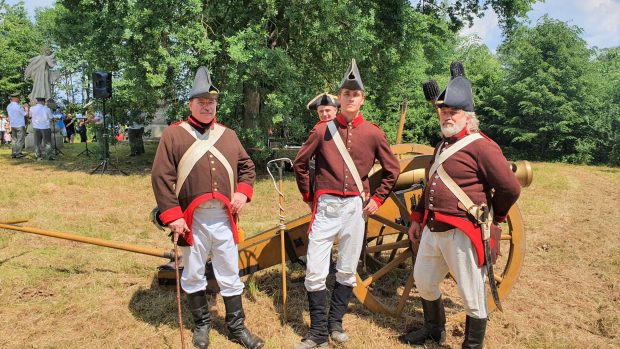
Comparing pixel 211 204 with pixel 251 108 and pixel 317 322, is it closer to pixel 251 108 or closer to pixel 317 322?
pixel 317 322

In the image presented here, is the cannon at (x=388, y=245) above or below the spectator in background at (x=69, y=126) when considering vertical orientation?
above

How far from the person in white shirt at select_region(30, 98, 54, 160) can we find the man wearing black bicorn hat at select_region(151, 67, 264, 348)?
1012cm

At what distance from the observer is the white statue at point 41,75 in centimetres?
1202

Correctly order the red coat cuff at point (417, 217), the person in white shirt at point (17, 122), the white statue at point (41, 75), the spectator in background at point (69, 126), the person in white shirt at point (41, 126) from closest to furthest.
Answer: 1. the red coat cuff at point (417, 217)
2. the person in white shirt at point (41, 126)
3. the white statue at point (41, 75)
4. the person in white shirt at point (17, 122)
5. the spectator in background at point (69, 126)

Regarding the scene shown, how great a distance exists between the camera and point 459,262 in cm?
288

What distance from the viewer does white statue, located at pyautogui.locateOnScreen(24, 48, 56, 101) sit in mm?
12016

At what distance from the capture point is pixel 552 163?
16.5 meters

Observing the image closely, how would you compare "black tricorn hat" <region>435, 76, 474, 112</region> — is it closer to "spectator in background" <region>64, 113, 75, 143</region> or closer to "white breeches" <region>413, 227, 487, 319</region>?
"white breeches" <region>413, 227, 487, 319</region>

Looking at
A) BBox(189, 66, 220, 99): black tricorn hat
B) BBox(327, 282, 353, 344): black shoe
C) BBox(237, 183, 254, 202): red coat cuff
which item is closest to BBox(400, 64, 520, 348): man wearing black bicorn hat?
BBox(327, 282, 353, 344): black shoe

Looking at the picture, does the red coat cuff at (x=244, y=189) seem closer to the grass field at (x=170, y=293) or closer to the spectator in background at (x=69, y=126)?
the grass field at (x=170, y=293)

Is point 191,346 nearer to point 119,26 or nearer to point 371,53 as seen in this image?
point 119,26

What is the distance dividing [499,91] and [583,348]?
15.9 m

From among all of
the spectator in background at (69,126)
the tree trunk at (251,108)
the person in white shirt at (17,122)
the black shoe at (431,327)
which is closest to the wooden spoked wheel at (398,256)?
the black shoe at (431,327)

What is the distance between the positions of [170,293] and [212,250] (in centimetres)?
112
